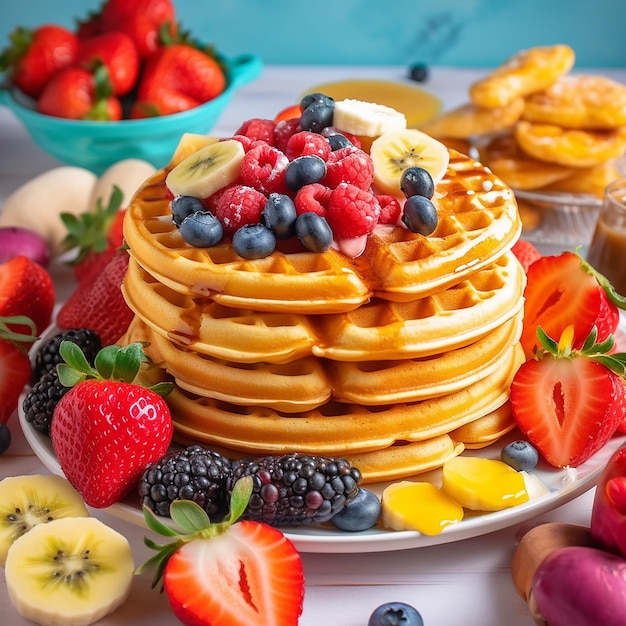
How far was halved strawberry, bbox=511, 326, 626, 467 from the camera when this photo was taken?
1.79 m

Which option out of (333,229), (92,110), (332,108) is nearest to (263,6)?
(92,110)

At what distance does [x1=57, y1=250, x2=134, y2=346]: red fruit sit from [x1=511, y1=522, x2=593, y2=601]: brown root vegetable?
1.07m

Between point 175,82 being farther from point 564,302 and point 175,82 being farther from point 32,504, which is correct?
point 32,504

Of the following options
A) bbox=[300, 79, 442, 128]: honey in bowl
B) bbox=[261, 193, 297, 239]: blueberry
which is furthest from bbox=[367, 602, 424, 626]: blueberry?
bbox=[300, 79, 442, 128]: honey in bowl

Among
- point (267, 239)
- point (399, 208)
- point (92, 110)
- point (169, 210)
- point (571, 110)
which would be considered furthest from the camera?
point (92, 110)

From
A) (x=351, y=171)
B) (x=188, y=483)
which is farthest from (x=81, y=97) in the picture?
(x=188, y=483)

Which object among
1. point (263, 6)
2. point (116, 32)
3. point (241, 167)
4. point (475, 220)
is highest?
point (241, 167)

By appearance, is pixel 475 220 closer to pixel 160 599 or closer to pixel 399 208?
pixel 399 208

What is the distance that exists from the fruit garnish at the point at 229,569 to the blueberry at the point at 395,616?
132 mm

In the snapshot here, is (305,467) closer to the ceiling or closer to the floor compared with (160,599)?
closer to the ceiling

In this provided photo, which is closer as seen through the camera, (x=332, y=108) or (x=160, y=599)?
(x=160, y=599)

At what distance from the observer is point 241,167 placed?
5.99ft

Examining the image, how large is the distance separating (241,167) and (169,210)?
9.7 inches

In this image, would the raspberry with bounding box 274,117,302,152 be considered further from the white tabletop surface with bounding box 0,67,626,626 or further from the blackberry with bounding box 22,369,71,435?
the white tabletop surface with bounding box 0,67,626,626
